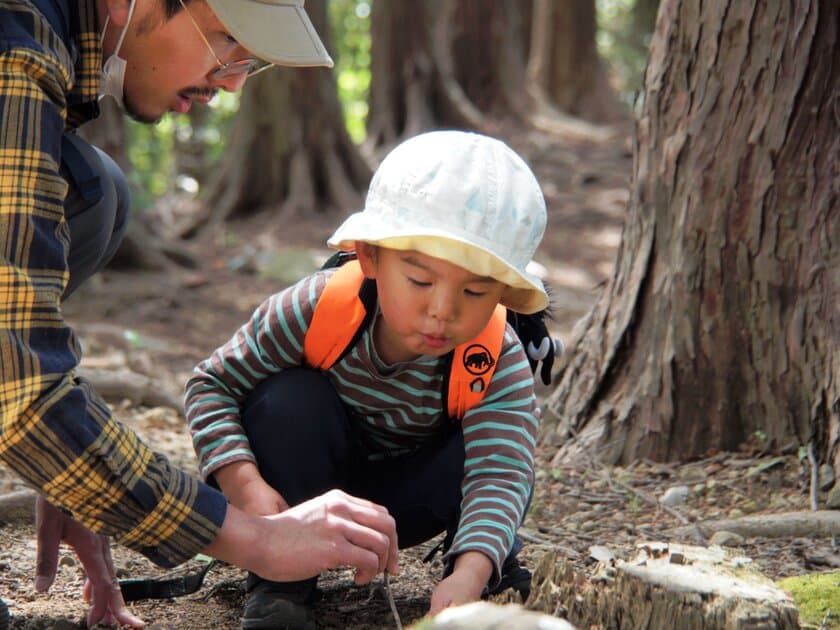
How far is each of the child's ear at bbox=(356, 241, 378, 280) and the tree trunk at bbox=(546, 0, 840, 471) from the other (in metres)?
1.47

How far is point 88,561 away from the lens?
2.45 metres

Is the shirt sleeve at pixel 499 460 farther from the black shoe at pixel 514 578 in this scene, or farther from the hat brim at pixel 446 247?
the hat brim at pixel 446 247

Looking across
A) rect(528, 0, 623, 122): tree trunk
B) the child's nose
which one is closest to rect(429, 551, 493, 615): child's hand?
the child's nose

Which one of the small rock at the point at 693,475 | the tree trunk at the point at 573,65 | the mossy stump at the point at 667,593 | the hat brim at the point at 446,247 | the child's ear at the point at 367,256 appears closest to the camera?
the mossy stump at the point at 667,593

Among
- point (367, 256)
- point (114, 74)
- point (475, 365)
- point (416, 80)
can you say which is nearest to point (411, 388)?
point (475, 365)

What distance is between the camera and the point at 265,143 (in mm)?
10273

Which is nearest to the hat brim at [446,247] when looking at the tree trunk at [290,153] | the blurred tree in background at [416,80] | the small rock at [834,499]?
the small rock at [834,499]

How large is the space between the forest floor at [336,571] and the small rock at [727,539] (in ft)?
0.07

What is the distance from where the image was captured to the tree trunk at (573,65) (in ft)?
46.0

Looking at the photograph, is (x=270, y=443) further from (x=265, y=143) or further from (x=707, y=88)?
(x=265, y=143)

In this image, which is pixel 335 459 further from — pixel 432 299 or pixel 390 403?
pixel 432 299

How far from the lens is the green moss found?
7.83ft

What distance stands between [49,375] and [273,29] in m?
0.94

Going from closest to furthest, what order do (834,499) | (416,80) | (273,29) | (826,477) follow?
(273,29) < (834,499) < (826,477) < (416,80)
